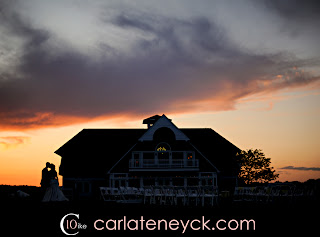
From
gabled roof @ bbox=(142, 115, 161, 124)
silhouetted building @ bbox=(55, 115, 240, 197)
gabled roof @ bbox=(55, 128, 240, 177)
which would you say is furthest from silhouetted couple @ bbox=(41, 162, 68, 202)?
gabled roof @ bbox=(142, 115, 161, 124)

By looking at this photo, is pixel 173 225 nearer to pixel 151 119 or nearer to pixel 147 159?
pixel 147 159

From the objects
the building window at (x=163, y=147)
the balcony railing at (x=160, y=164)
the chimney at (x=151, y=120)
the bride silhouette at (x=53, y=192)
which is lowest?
the bride silhouette at (x=53, y=192)

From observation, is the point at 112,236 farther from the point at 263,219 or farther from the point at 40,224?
the point at 263,219

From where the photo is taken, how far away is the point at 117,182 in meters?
43.1

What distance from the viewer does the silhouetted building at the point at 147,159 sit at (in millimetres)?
42125

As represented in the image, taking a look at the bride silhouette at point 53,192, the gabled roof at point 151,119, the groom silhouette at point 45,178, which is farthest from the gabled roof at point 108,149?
the groom silhouette at point 45,178

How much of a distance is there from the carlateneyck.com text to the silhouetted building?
25.8 meters

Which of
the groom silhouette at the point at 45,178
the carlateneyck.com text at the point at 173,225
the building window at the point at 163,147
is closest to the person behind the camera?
the carlateneyck.com text at the point at 173,225

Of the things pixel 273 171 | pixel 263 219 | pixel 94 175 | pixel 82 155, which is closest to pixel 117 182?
pixel 94 175

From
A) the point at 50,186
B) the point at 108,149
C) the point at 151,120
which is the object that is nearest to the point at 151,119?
the point at 151,120

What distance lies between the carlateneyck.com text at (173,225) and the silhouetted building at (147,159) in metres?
25.8

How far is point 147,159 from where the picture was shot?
138 ft

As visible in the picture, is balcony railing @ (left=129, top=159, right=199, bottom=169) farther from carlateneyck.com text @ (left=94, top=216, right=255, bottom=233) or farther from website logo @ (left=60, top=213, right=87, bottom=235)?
website logo @ (left=60, top=213, right=87, bottom=235)

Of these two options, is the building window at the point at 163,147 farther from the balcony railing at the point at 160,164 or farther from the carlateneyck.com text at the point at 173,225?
the carlateneyck.com text at the point at 173,225
